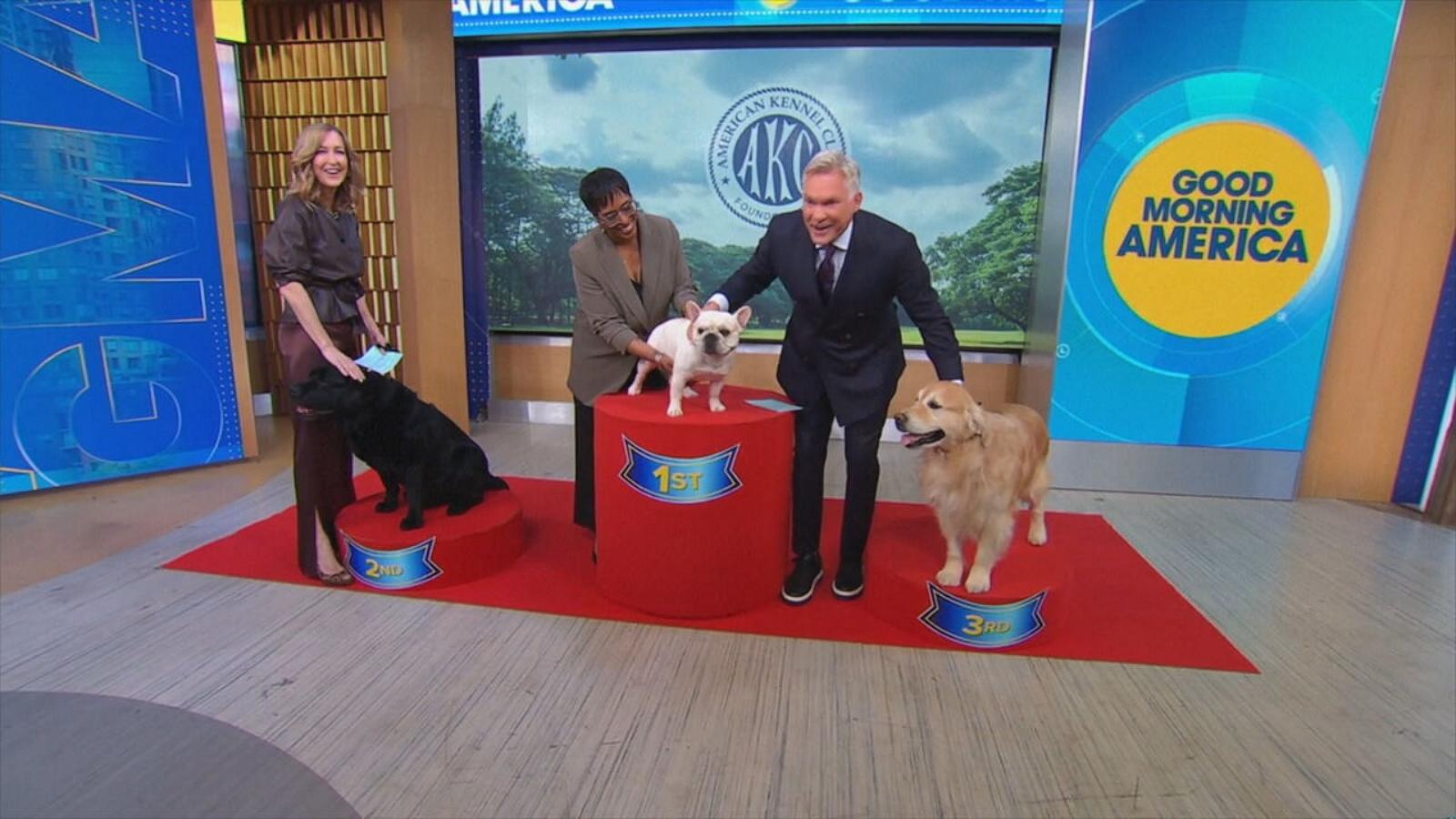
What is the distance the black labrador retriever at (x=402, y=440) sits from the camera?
2693mm

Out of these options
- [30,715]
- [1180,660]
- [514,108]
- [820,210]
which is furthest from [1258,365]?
[30,715]

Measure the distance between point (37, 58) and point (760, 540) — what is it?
4.51 meters

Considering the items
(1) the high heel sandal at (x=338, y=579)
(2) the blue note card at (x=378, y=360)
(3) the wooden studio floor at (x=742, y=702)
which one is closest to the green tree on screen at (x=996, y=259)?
(3) the wooden studio floor at (x=742, y=702)

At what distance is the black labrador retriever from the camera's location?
2.69m

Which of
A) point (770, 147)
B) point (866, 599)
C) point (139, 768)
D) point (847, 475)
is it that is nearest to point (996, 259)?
point (770, 147)

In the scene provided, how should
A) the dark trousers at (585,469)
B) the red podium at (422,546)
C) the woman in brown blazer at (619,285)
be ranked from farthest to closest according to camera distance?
1. the dark trousers at (585,469)
2. the red podium at (422,546)
3. the woman in brown blazer at (619,285)

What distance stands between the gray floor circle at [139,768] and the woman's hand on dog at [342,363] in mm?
1205

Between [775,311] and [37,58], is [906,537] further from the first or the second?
[37,58]

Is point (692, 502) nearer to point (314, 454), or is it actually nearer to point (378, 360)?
point (378, 360)

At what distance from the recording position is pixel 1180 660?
8.55 feet

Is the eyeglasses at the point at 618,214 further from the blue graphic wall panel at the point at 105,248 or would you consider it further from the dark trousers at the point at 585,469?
the blue graphic wall panel at the point at 105,248

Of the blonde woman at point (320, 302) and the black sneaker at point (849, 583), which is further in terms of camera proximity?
the black sneaker at point (849, 583)

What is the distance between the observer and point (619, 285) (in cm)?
293

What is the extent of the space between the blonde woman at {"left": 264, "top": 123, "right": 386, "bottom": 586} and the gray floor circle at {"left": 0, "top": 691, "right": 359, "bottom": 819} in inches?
35.7
